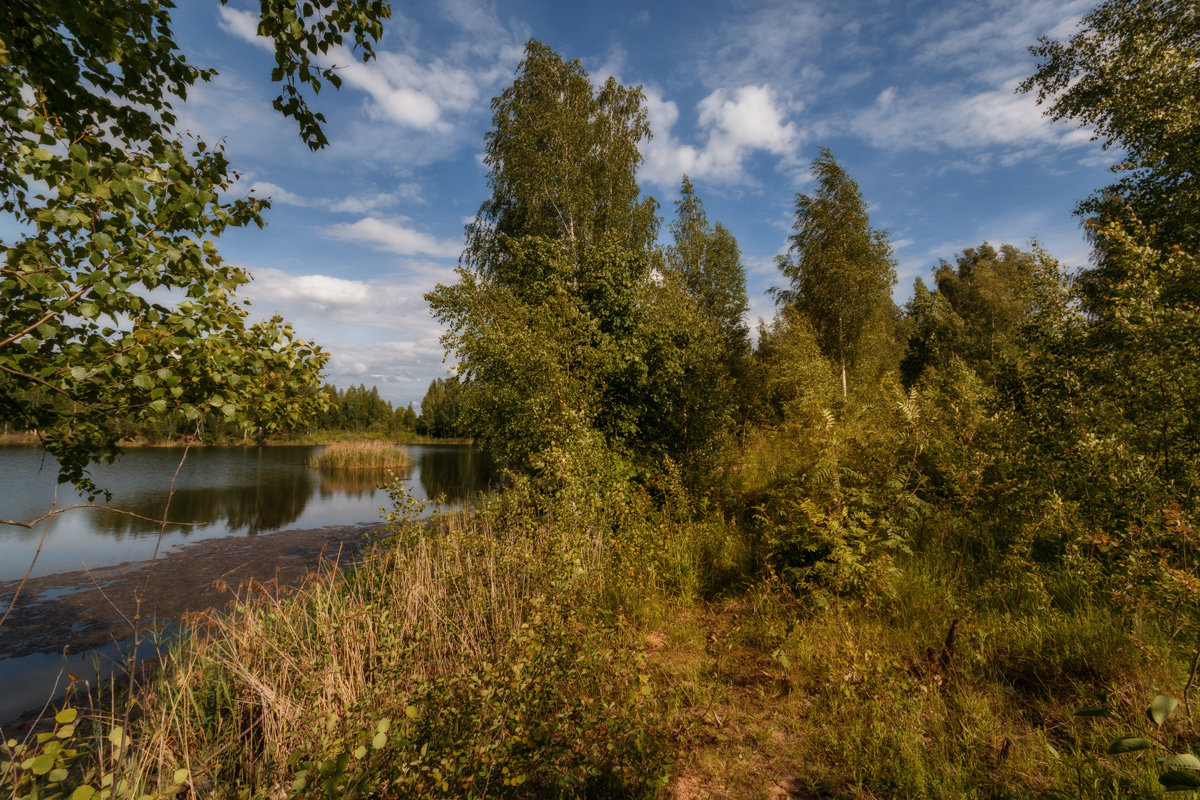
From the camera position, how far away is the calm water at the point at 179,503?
13.1 metres

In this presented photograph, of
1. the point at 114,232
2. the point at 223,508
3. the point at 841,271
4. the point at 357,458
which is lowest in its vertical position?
the point at 223,508

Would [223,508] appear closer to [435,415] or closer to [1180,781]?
[1180,781]

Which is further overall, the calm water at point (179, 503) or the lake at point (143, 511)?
the calm water at point (179, 503)

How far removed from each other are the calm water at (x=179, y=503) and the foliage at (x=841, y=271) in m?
15.5

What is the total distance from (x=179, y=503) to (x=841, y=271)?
28.0 meters

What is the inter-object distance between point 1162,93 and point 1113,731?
11.7m

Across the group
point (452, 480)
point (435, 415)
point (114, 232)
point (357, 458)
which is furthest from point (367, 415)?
point (114, 232)

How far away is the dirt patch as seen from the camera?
806 centimetres

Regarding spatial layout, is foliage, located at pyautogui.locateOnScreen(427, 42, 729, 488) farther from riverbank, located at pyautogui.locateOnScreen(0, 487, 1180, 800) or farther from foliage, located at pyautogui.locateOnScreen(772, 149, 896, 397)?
foliage, located at pyautogui.locateOnScreen(772, 149, 896, 397)

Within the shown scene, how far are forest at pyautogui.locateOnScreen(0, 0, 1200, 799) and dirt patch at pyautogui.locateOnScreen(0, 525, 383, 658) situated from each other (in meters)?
2.53

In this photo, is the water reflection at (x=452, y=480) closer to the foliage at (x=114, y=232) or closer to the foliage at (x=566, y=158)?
the foliage at (x=566, y=158)

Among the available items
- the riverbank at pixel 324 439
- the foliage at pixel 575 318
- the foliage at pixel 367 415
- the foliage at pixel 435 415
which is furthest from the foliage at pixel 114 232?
the foliage at pixel 367 415

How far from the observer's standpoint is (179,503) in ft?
63.9

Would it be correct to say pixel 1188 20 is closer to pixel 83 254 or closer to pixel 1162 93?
pixel 1162 93
